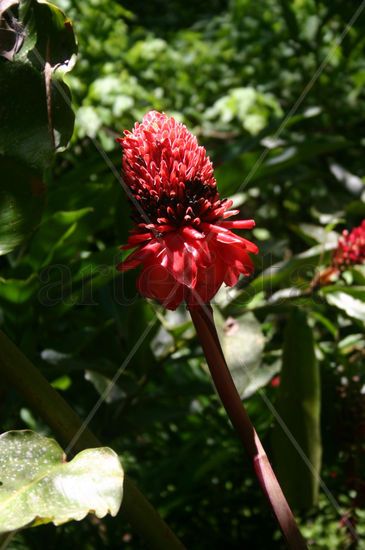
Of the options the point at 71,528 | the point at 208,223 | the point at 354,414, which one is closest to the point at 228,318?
the point at 354,414

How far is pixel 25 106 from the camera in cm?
82

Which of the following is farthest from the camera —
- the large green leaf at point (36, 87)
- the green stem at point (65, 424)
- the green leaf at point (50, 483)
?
the large green leaf at point (36, 87)

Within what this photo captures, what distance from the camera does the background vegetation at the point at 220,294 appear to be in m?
1.06

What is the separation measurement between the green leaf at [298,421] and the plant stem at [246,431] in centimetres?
36

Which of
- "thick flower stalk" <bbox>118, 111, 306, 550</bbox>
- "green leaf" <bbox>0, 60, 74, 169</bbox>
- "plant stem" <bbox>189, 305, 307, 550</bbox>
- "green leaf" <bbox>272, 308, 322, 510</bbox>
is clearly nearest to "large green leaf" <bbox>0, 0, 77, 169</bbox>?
"green leaf" <bbox>0, 60, 74, 169</bbox>

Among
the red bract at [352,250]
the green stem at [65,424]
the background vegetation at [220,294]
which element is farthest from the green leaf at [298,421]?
the green stem at [65,424]

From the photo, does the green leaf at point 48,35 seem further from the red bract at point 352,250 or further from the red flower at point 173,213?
the red bract at point 352,250

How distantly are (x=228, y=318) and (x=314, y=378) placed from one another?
157 millimetres

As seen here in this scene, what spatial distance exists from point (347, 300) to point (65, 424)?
1.79 ft

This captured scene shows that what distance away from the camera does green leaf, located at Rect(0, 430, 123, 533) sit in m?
0.58

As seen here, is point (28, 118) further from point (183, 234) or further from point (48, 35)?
point (183, 234)

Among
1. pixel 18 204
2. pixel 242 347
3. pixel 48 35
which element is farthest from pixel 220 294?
pixel 48 35

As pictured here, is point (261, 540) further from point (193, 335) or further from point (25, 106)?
point (25, 106)

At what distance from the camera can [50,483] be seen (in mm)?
638
